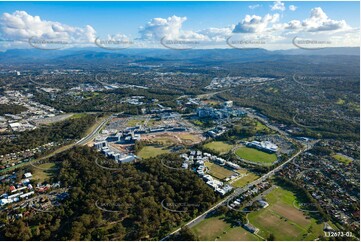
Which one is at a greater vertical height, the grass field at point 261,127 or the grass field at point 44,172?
the grass field at point 261,127

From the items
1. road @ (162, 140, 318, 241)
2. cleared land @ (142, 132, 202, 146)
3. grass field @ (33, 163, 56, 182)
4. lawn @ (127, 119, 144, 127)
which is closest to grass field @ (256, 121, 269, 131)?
road @ (162, 140, 318, 241)

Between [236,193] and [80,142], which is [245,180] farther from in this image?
[80,142]

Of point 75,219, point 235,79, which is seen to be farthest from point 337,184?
point 235,79

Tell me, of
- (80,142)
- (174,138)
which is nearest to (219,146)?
(174,138)

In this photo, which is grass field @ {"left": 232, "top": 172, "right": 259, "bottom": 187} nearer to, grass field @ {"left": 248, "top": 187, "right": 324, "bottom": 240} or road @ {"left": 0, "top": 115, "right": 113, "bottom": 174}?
grass field @ {"left": 248, "top": 187, "right": 324, "bottom": 240}

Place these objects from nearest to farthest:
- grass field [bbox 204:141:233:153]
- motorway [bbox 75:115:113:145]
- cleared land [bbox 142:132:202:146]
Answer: grass field [bbox 204:141:233:153], cleared land [bbox 142:132:202:146], motorway [bbox 75:115:113:145]

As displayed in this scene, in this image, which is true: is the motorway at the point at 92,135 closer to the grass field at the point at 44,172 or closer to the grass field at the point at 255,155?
the grass field at the point at 44,172

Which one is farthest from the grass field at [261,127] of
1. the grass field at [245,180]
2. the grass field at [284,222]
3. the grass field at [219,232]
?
the grass field at [219,232]
